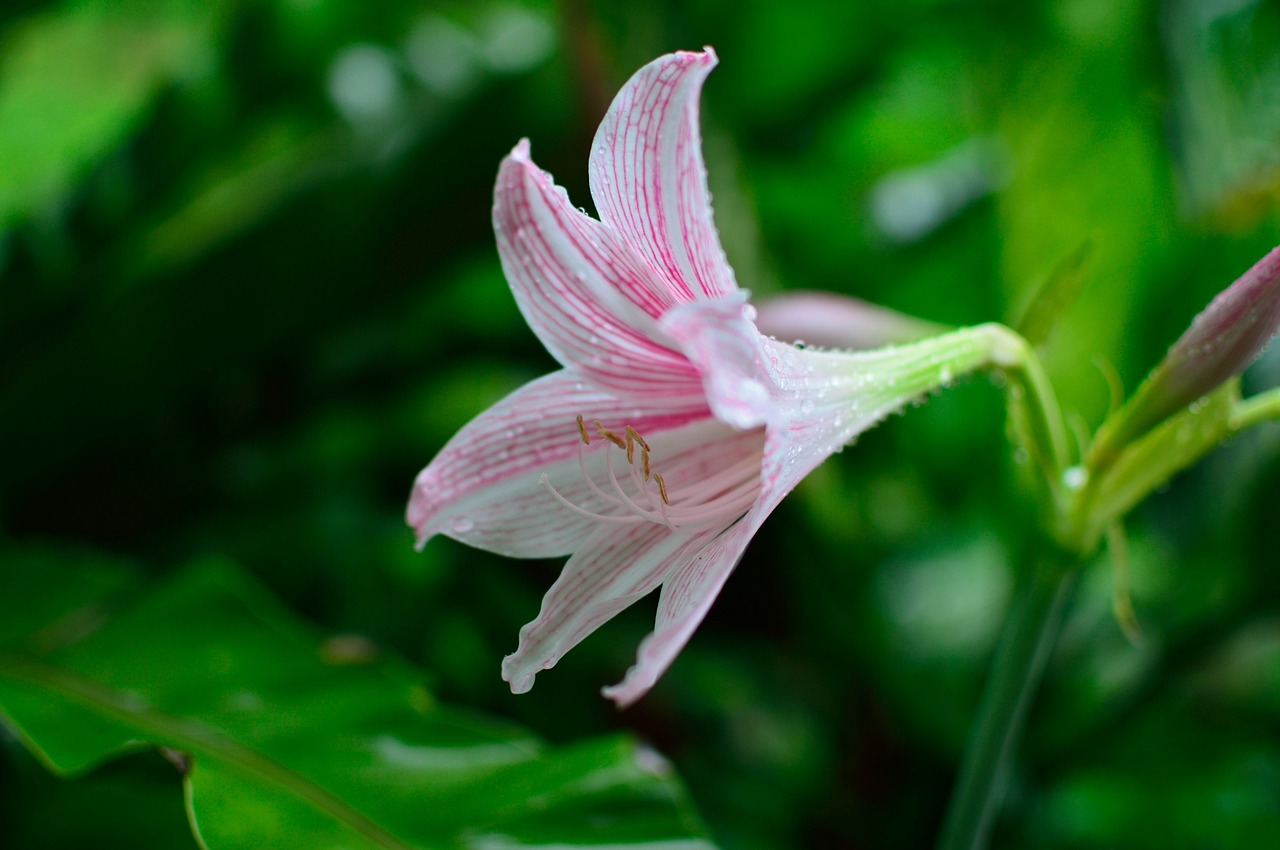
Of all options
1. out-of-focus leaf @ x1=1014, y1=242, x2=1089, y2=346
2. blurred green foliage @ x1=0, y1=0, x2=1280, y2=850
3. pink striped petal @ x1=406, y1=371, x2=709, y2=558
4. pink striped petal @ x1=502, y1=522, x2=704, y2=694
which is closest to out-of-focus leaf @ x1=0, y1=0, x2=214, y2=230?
blurred green foliage @ x1=0, y1=0, x2=1280, y2=850

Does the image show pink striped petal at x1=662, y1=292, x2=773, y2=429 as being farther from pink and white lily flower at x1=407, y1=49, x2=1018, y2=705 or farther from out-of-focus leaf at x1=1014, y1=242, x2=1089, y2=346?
out-of-focus leaf at x1=1014, y1=242, x2=1089, y2=346

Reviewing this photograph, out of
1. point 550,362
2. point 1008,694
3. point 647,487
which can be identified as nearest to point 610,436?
point 647,487

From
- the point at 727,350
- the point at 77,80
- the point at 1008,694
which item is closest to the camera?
the point at 727,350

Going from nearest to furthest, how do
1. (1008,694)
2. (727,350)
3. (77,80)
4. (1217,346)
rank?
(727,350) → (1217,346) → (1008,694) → (77,80)

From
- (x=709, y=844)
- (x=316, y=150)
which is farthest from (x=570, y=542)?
(x=316, y=150)

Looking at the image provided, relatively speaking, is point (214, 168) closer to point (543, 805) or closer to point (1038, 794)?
point (543, 805)

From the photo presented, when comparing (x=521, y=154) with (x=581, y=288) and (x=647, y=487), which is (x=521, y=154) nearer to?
(x=581, y=288)

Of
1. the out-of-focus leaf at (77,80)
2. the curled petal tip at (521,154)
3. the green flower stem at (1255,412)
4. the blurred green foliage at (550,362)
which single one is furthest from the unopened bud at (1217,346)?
the out-of-focus leaf at (77,80)

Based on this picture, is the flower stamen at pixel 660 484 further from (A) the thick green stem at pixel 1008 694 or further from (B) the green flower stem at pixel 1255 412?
(B) the green flower stem at pixel 1255 412
